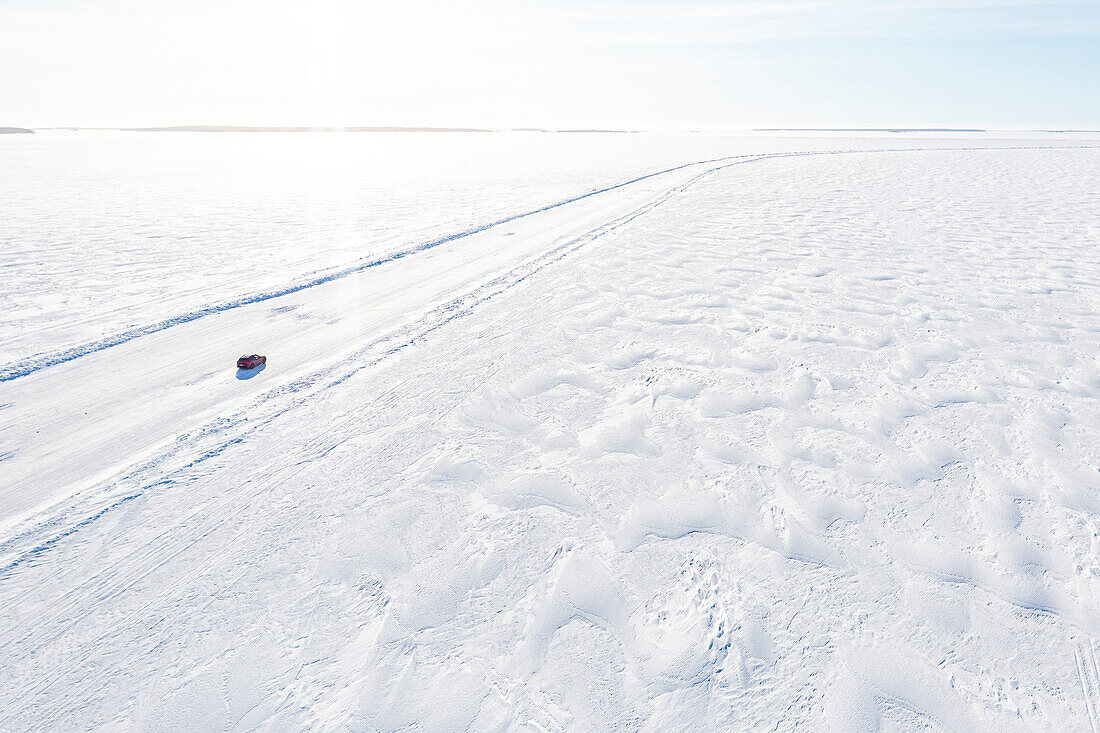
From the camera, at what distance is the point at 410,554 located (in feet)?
11.5

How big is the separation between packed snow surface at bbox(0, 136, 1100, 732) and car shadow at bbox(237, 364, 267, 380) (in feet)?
0.45

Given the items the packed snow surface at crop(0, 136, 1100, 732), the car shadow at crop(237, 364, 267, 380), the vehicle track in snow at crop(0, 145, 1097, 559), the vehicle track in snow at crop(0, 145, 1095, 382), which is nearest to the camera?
the packed snow surface at crop(0, 136, 1100, 732)

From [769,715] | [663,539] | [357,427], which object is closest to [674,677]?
[769,715]

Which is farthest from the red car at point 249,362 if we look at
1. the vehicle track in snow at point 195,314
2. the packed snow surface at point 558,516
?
the vehicle track in snow at point 195,314

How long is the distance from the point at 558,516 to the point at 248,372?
4.04m

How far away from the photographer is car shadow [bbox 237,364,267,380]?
19.4ft

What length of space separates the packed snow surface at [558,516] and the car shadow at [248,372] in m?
0.14

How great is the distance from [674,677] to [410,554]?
168 cm

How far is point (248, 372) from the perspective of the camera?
237 inches

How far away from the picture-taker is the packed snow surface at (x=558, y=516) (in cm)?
270

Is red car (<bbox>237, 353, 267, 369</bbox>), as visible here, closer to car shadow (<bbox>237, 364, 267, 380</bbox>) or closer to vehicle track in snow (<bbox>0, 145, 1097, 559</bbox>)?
car shadow (<bbox>237, 364, 267, 380</bbox>)

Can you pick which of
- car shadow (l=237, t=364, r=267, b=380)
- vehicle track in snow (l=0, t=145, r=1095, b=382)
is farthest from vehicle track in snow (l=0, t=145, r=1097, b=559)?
car shadow (l=237, t=364, r=267, b=380)

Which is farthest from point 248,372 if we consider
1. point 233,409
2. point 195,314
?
→ point 195,314

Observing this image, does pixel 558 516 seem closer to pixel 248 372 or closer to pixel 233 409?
pixel 233 409
